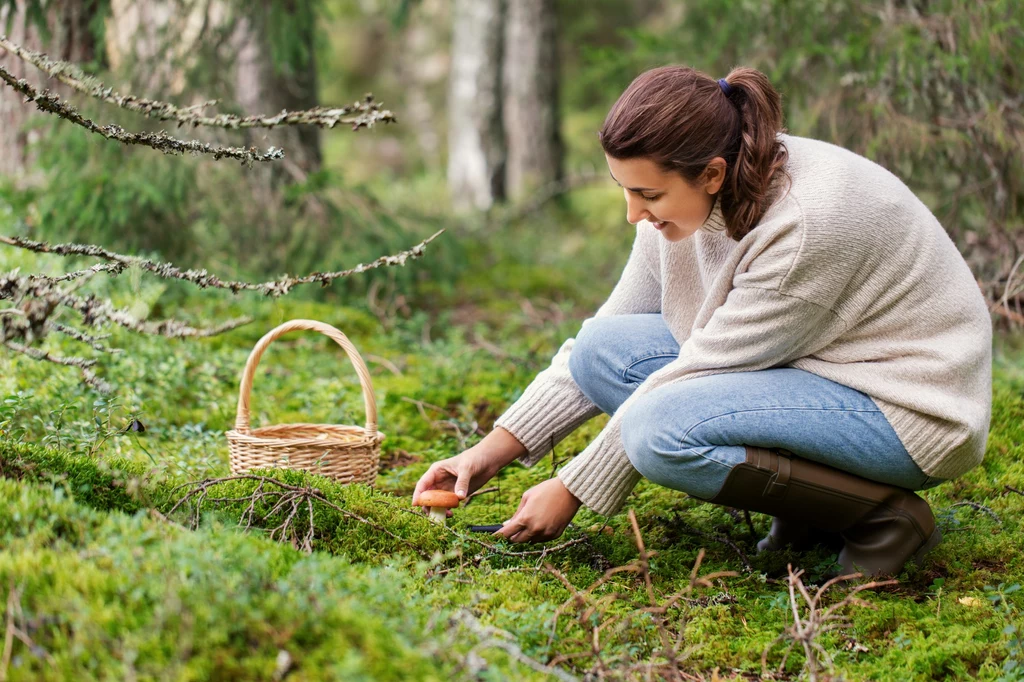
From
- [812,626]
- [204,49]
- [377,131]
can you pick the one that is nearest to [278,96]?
[204,49]

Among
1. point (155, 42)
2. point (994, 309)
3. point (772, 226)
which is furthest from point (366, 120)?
point (155, 42)

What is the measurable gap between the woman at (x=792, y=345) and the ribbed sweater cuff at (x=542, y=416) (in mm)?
300

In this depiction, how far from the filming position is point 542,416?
9.16ft

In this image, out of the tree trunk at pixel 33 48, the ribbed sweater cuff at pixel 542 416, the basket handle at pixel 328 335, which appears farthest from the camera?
the tree trunk at pixel 33 48

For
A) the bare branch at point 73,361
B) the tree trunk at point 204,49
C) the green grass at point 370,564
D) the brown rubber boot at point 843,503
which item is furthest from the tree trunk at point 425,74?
the bare branch at point 73,361

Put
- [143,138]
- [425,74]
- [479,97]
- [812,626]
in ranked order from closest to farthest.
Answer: [812,626] → [143,138] → [479,97] → [425,74]

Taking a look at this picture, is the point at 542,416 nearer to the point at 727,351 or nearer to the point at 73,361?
the point at 727,351

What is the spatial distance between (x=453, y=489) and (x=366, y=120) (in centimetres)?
124

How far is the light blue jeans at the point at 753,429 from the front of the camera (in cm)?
234

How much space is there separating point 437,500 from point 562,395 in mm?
555

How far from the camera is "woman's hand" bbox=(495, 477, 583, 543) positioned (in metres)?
2.47

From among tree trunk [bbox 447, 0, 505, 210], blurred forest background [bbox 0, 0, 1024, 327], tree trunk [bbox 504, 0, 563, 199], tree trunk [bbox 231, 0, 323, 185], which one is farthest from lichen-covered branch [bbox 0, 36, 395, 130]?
tree trunk [bbox 504, 0, 563, 199]

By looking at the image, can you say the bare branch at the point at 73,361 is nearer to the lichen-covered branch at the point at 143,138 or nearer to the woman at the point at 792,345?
the lichen-covered branch at the point at 143,138

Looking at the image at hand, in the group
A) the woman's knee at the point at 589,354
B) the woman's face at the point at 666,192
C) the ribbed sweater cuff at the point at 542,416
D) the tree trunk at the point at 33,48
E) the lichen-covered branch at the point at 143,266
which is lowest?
the ribbed sweater cuff at the point at 542,416
